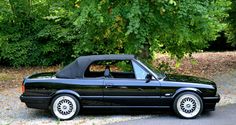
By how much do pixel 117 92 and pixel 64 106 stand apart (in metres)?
1.18

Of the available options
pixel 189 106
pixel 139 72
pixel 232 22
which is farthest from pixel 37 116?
pixel 232 22

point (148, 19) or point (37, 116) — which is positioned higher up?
point (148, 19)

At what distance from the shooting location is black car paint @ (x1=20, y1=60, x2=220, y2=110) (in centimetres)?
891

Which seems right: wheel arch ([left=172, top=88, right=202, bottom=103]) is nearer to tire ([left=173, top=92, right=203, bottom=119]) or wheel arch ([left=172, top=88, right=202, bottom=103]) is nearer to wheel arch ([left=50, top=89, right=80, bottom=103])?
tire ([left=173, top=92, right=203, bottom=119])

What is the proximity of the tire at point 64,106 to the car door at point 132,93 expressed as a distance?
0.69 m

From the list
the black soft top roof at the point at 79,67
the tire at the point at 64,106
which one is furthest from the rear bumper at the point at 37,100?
the black soft top roof at the point at 79,67

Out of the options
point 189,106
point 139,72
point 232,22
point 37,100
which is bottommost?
point 189,106

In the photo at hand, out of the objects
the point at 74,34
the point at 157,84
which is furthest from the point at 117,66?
the point at 74,34

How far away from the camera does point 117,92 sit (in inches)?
351

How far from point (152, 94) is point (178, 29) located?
3.18 meters

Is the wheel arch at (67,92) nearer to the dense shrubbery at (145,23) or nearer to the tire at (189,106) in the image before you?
the tire at (189,106)

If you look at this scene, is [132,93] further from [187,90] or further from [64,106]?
[64,106]

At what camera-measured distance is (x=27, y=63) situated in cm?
1859

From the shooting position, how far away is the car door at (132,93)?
8906 millimetres
